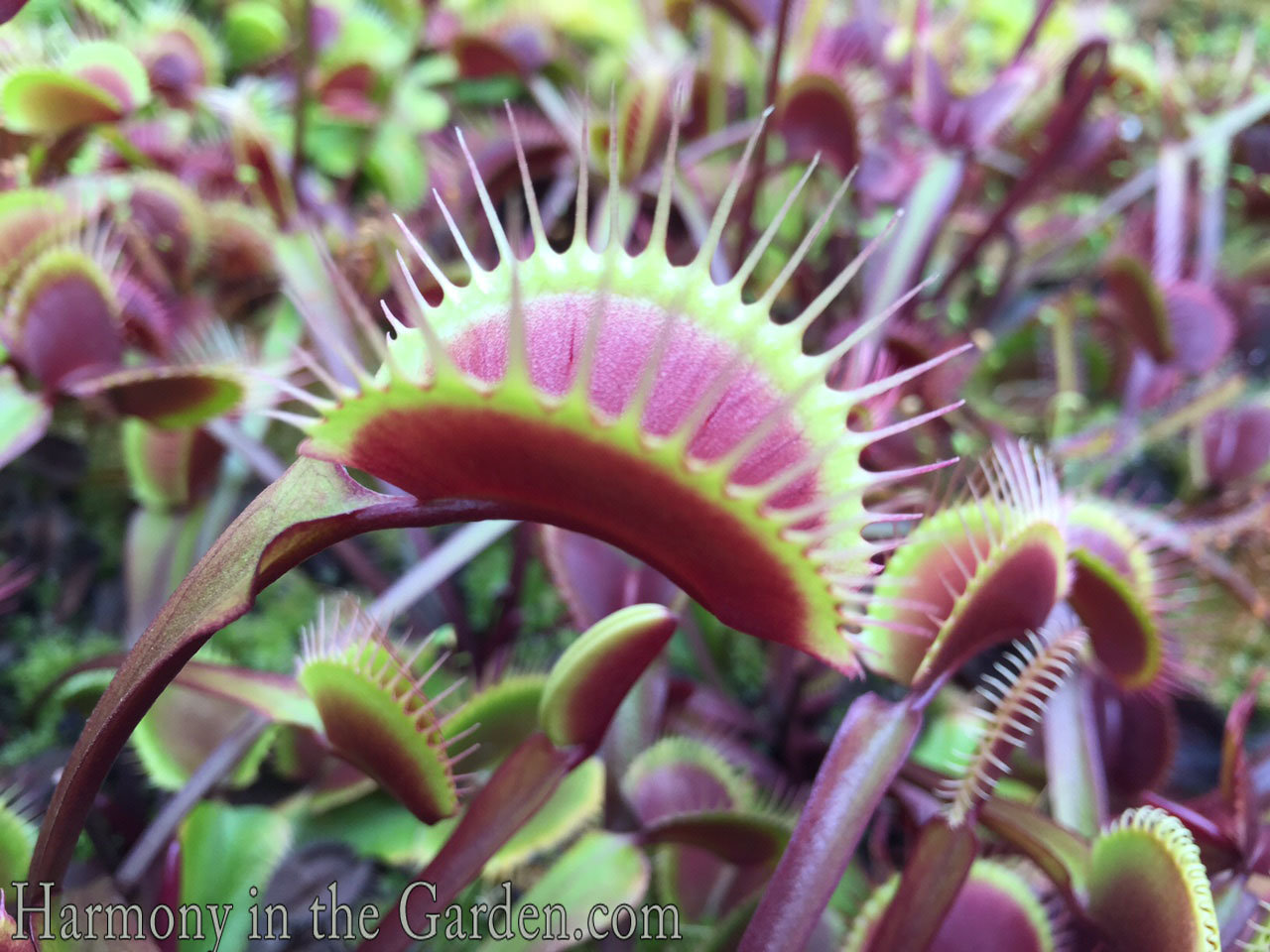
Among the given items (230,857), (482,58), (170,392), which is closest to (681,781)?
(230,857)

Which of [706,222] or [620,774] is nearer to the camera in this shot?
[620,774]

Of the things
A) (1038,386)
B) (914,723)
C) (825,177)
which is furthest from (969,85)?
(914,723)

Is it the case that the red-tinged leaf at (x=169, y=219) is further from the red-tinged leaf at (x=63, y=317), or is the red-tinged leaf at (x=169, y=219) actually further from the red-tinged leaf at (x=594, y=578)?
the red-tinged leaf at (x=594, y=578)

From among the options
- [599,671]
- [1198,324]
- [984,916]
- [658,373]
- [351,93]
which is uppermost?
[351,93]

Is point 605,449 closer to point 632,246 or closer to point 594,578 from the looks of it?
point 594,578

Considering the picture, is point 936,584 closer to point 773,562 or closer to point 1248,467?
point 773,562

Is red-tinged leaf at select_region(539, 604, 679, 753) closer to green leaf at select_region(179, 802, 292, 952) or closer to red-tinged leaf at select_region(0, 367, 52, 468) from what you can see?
green leaf at select_region(179, 802, 292, 952)
